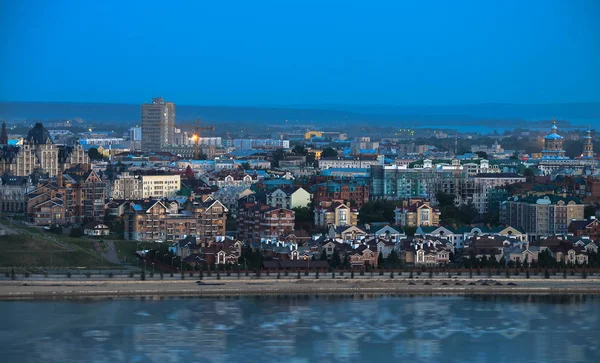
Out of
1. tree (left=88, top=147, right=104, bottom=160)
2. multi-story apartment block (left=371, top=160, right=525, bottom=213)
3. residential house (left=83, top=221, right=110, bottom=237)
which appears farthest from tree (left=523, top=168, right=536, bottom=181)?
residential house (left=83, top=221, right=110, bottom=237)

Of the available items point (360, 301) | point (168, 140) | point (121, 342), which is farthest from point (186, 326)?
point (168, 140)

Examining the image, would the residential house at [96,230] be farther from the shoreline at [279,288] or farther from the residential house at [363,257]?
the shoreline at [279,288]

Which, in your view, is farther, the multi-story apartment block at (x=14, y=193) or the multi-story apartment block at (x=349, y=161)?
the multi-story apartment block at (x=349, y=161)

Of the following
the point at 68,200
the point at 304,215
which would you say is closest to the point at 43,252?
the point at 68,200

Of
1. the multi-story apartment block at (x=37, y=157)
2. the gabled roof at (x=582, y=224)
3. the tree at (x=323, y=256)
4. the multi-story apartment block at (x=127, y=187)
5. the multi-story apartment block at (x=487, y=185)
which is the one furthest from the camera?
the multi-story apartment block at (x=37, y=157)

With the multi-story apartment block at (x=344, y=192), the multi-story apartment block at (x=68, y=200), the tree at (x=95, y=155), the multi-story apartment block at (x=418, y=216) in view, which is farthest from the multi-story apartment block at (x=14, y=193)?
the tree at (x=95, y=155)

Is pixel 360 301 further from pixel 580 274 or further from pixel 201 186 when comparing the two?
pixel 201 186

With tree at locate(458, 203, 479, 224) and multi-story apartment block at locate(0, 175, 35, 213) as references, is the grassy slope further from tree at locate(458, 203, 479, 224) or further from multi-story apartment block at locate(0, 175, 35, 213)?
tree at locate(458, 203, 479, 224)
